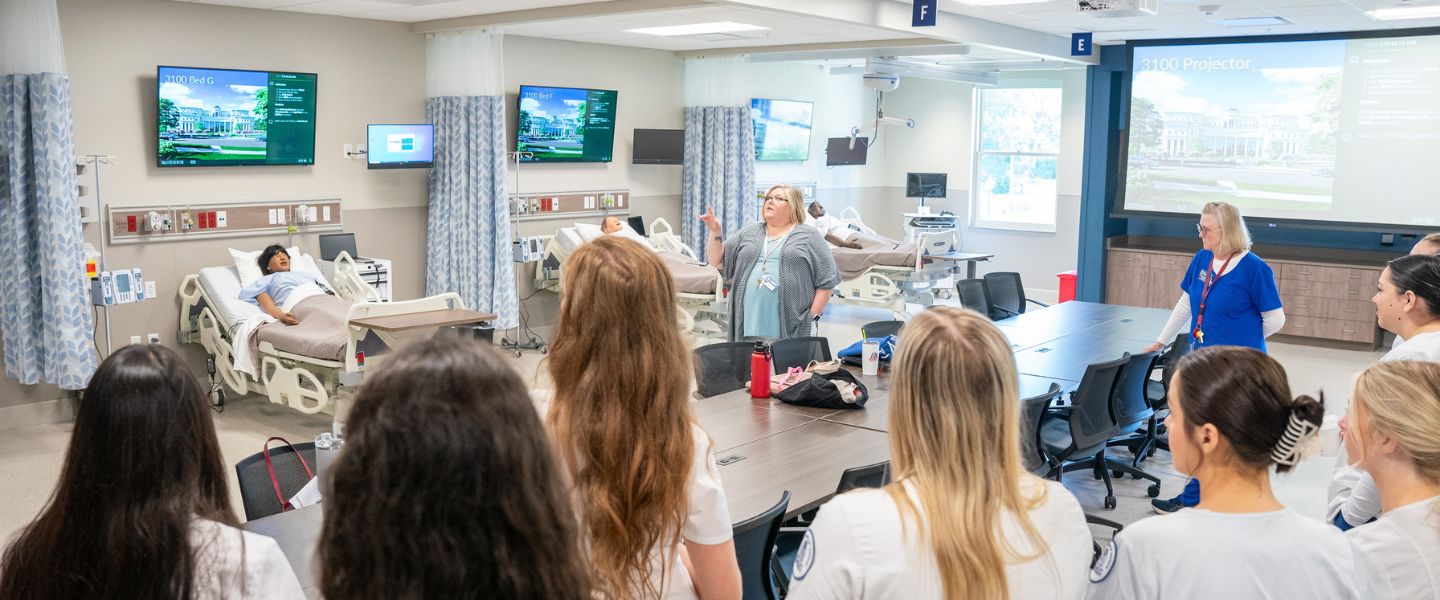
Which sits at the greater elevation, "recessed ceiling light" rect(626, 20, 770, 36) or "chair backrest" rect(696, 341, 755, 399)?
"recessed ceiling light" rect(626, 20, 770, 36)

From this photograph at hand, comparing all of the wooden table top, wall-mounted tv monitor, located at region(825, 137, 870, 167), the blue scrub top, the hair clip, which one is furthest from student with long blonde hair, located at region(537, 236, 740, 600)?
wall-mounted tv monitor, located at region(825, 137, 870, 167)

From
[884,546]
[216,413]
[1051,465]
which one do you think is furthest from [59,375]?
[884,546]

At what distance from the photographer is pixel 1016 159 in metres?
12.5

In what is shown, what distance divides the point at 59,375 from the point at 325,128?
242 centimetres

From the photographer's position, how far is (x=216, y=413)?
21.7 ft

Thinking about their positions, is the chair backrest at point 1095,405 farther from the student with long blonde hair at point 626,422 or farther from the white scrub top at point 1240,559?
the student with long blonde hair at point 626,422

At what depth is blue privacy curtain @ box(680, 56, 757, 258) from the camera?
32.3ft

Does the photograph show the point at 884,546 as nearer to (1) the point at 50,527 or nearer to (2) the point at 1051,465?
(1) the point at 50,527

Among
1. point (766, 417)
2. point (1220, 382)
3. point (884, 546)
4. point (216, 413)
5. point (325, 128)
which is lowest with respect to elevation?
point (216, 413)

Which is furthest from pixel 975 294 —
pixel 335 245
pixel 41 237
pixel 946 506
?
pixel 946 506

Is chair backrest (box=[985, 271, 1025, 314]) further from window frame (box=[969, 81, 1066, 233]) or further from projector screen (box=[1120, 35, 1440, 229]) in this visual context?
window frame (box=[969, 81, 1066, 233])

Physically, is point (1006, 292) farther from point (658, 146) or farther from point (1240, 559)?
point (1240, 559)

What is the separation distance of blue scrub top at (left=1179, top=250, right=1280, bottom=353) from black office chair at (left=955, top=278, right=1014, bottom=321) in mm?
2036

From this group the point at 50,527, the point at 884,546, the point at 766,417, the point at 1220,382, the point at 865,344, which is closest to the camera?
the point at 50,527
